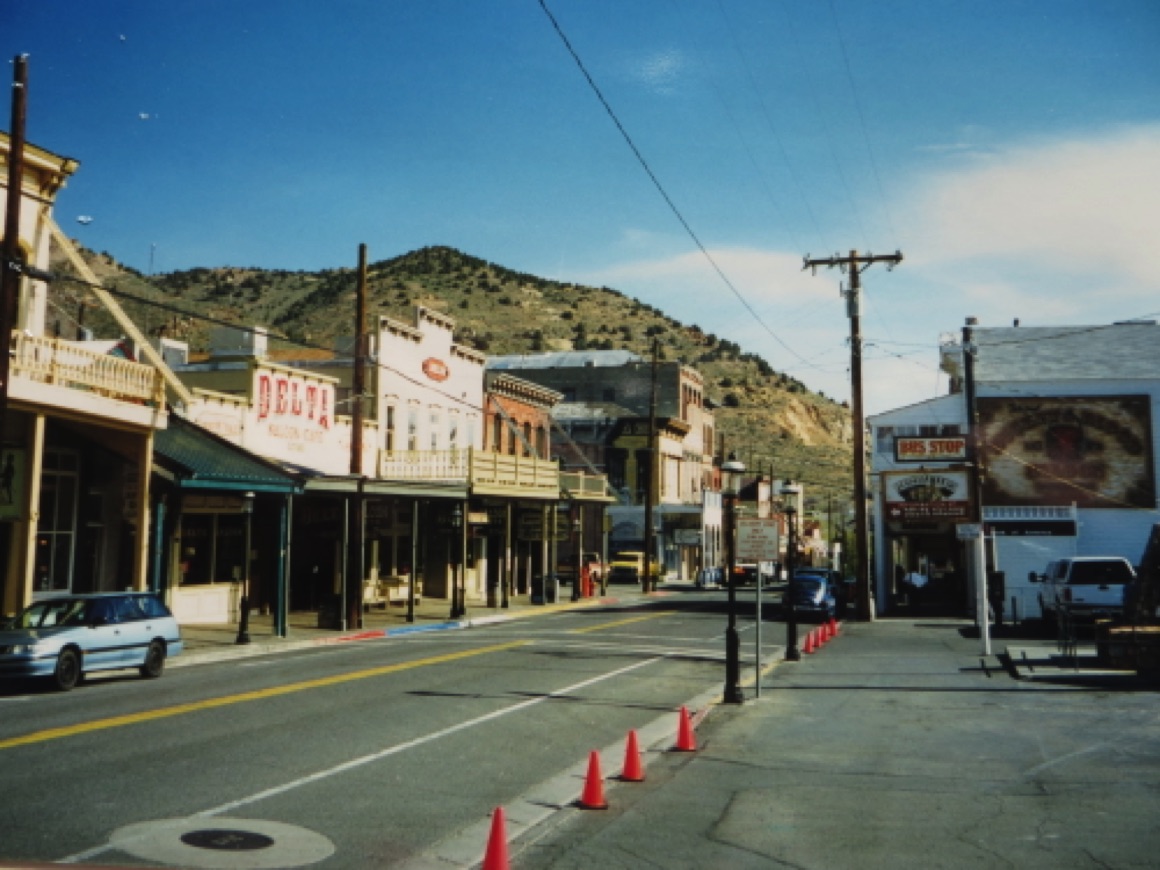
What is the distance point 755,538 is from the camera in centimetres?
1683

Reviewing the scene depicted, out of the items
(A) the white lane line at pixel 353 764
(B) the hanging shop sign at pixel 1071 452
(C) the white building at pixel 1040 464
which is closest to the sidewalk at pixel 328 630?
(A) the white lane line at pixel 353 764

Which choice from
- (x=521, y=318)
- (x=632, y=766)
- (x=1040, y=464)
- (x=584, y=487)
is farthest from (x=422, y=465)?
(x=521, y=318)

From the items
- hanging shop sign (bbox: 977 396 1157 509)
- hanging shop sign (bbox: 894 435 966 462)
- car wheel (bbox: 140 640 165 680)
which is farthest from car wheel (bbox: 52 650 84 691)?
hanging shop sign (bbox: 894 435 966 462)

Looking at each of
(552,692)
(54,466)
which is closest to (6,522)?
(54,466)

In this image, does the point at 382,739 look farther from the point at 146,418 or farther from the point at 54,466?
the point at 54,466

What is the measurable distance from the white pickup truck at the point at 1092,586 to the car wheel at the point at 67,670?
864 inches

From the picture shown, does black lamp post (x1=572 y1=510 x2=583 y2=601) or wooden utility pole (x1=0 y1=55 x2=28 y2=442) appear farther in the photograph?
black lamp post (x1=572 y1=510 x2=583 y2=601)

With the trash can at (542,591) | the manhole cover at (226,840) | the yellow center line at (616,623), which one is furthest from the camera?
the trash can at (542,591)

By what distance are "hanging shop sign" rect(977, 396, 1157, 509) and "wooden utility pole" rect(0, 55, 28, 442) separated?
1330 inches

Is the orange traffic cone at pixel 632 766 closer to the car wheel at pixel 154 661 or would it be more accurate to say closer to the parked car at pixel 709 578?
the car wheel at pixel 154 661

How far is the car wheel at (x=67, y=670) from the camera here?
16609mm

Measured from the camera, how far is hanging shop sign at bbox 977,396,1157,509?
1607 inches

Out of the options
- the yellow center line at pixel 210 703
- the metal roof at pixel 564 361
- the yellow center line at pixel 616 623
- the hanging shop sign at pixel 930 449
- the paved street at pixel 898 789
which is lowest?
the paved street at pixel 898 789

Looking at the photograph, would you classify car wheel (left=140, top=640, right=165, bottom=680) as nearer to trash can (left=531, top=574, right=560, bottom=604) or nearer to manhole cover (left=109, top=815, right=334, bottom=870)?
manhole cover (left=109, top=815, right=334, bottom=870)
